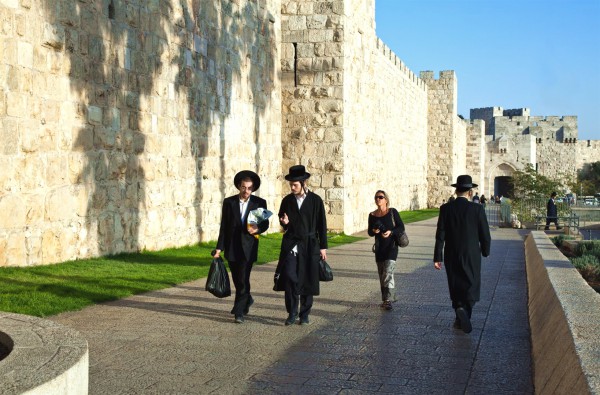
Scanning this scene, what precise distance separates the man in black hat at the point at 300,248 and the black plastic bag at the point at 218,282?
497mm

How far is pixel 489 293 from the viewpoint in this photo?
364 inches

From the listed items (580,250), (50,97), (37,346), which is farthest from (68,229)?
(580,250)

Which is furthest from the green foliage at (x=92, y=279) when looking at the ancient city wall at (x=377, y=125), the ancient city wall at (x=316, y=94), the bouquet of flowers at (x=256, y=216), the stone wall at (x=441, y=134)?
the stone wall at (x=441, y=134)

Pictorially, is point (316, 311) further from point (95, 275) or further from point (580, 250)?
point (580, 250)

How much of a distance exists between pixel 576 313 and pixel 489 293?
14.2 ft

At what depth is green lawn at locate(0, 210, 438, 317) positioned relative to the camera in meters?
7.24

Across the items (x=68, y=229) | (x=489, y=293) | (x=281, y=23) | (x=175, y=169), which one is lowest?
(x=489, y=293)

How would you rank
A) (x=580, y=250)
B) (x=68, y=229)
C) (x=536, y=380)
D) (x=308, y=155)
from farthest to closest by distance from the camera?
(x=308, y=155)
(x=580, y=250)
(x=68, y=229)
(x=536, y=380)

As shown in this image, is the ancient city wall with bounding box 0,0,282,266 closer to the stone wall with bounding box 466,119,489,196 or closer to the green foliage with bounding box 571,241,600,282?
the green foliage with bounding box 571,241,600,282

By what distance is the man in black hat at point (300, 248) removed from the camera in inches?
278

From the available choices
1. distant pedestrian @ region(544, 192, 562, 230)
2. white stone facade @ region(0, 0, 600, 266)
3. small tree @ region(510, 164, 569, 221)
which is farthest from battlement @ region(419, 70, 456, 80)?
white stone facade @ region(0, 0, 600, 266)

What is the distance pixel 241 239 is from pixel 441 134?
117 feet

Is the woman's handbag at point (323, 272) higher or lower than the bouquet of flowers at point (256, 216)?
lower

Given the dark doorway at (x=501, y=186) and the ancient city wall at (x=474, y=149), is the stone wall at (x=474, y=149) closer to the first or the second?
the ancient city wall at (x=474, y=149)
